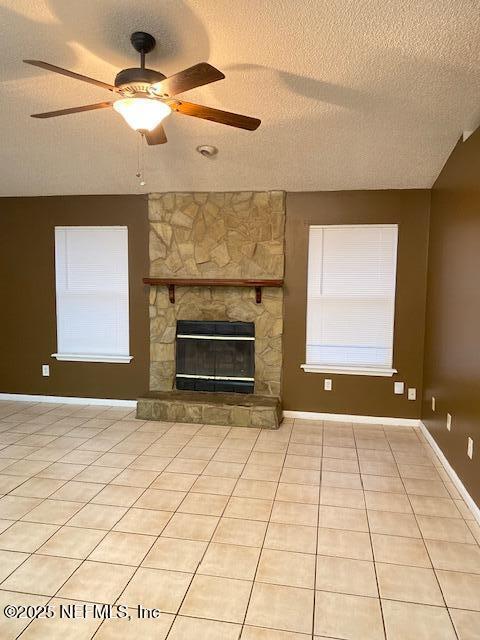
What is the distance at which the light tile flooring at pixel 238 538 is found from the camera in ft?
5.65

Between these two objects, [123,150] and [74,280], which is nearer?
[123,150]

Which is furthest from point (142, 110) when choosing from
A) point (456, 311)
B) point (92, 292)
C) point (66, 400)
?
point (66, 400)

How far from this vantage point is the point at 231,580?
1.94 m

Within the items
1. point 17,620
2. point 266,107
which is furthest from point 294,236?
point 17,620

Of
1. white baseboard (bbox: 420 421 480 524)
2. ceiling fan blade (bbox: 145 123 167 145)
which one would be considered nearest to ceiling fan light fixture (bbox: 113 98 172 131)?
ceiling fan blade (bbox: 145 123 167 145)

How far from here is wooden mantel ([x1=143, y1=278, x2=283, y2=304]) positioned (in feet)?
13.5

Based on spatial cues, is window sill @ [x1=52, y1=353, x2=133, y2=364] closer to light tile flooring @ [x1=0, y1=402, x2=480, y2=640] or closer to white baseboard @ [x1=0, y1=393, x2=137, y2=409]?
white baseboard @ [x1=0, y1=393, x2=137, y2=409]

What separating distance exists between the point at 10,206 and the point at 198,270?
2.32 m

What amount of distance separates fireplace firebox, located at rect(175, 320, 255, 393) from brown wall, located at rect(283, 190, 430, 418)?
409mm

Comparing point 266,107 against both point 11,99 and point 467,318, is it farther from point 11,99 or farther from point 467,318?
point 467,318

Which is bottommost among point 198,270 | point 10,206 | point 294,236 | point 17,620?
point 17,620

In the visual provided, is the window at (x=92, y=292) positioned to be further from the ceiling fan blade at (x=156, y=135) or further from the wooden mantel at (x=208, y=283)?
the ceiling fan blade at (x=156, y=135)

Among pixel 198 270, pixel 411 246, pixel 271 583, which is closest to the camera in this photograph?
pixel 271 583

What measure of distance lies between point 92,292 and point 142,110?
293cm
